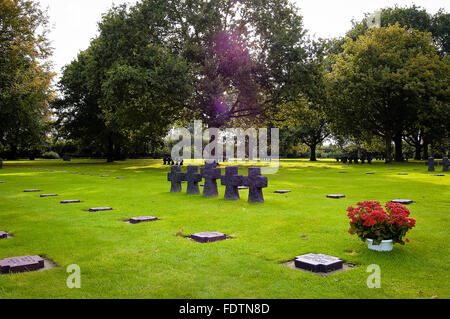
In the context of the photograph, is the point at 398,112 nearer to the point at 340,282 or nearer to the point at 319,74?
the point at 319,74

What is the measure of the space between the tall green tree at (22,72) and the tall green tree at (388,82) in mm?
30378

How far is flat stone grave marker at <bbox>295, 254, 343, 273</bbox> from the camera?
5.23 metres

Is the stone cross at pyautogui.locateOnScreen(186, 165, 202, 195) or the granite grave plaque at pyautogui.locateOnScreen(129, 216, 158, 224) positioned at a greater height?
the stone cross at pyautogui.locateOnScreen(186, 165, 202, 195)

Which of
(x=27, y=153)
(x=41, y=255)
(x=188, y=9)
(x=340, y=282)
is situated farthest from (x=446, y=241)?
(x=27, y=153)

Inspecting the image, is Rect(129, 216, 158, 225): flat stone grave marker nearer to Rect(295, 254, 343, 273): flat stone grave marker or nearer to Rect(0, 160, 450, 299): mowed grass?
Rect(0, 160, 450, 299): mowed grass

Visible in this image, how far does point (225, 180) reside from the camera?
1326cm

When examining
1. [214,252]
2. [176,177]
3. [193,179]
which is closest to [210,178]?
[193,179]

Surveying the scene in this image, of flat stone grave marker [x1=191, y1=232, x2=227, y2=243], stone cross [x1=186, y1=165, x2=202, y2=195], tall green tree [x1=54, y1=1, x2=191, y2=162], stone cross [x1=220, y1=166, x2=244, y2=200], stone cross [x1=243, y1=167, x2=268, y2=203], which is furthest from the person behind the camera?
tall green tree [x1=54, y1=1, x2=191, y2=162]

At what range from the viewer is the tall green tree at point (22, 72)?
3222 centimetres

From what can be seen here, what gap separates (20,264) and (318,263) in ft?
14.5

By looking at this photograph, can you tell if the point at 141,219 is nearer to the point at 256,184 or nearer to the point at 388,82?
the point at 256,184

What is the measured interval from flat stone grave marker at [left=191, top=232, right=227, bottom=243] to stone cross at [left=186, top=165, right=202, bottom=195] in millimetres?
7337

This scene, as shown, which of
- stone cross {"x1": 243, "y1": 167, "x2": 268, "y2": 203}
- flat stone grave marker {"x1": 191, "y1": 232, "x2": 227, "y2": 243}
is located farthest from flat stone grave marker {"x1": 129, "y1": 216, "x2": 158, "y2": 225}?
stone cross {"x1": 243, "y1": 167, "x2": 268, "y2": 203}
